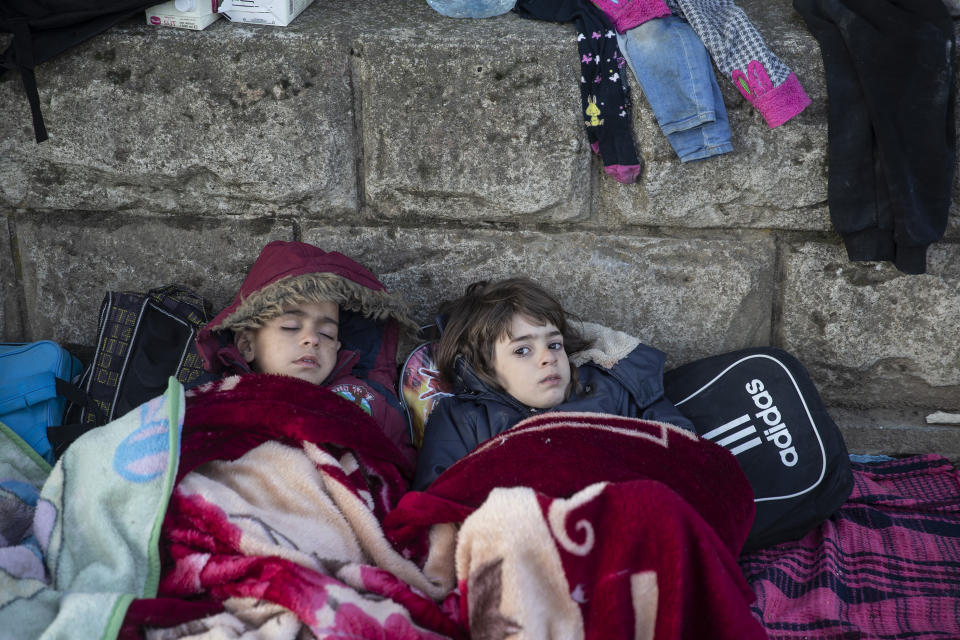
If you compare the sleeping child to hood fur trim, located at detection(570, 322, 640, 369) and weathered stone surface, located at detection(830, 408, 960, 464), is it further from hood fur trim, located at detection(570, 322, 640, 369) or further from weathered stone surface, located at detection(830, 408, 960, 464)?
weathered stone surface, located at detection(830, 408, 960, 464)

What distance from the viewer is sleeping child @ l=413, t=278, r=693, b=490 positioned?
2490 millimetres

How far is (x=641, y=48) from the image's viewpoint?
8.59 feet

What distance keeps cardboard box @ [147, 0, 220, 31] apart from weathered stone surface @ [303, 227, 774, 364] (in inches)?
29.2

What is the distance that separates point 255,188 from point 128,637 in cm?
154

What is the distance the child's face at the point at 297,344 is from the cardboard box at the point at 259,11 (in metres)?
0.95

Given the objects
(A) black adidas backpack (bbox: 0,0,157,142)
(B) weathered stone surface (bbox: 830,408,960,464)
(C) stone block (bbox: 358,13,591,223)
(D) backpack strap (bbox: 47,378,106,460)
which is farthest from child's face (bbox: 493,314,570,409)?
(A) black adidas backpack (bbox: 0,0,157,142)

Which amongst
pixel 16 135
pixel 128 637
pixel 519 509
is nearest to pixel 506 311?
pixel 519 509

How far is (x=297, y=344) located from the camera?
254 centimetres

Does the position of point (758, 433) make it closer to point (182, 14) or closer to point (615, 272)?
point (615, 272)

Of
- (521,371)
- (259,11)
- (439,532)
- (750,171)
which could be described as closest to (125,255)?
(259,11)

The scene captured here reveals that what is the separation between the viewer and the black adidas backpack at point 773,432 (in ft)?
8.17

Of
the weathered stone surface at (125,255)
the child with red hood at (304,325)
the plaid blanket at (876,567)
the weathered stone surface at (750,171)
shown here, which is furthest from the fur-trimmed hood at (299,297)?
the plaid blanket at (876,567)

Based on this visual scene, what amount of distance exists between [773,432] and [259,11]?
6.98ft

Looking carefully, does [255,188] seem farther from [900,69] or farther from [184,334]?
[900,69]
